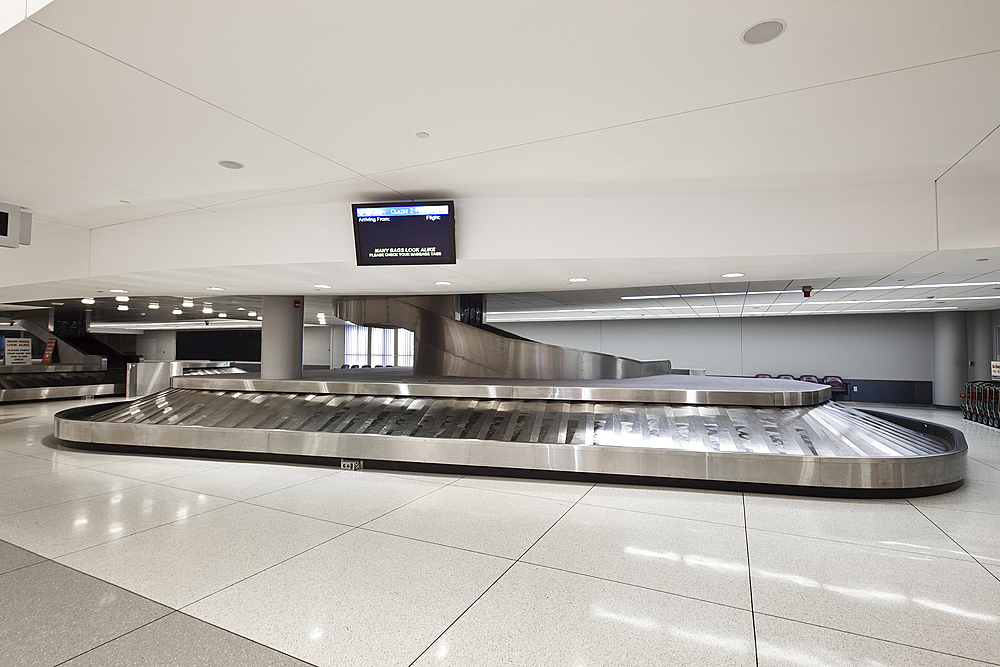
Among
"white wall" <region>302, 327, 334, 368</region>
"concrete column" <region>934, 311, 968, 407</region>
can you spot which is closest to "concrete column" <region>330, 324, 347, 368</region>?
"white wall" <region>302, 327, 334, 368</region>

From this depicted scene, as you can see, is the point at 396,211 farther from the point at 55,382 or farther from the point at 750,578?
the point at 55,382

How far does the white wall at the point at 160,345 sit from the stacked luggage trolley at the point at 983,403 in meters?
44.7

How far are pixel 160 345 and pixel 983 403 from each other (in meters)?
46.8

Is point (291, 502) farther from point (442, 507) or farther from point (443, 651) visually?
point (443, 651)

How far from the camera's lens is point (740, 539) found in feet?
14.0

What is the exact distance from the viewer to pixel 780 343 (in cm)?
2102

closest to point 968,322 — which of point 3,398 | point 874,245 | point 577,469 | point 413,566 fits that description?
point 874,245

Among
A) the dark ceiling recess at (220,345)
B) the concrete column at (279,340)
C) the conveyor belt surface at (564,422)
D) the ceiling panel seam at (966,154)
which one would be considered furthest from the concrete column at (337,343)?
the ceiling panel seam at (966,154)

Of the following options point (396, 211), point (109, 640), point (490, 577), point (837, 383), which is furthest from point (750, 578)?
point (837, 383)

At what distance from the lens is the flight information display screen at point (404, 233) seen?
5621 millimetres

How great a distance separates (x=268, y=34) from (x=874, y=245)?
5.68 metres

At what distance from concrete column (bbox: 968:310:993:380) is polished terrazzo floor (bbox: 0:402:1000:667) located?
46.5ft

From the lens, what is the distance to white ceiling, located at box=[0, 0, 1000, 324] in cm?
262

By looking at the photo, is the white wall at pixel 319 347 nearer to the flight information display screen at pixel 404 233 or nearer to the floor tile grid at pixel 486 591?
the flight information display screen at pixel 404 233
